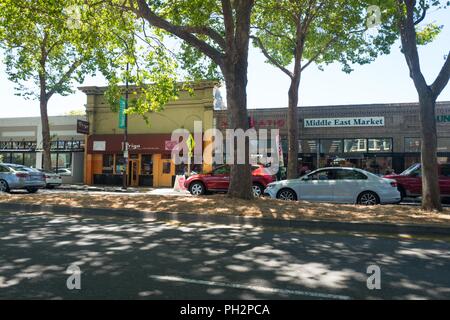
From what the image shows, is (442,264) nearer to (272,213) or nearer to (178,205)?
(272,213)

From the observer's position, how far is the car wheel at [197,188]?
18259 millimetres

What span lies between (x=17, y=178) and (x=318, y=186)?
529 inches

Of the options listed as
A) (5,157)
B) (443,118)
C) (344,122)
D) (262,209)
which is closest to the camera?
(262,209)

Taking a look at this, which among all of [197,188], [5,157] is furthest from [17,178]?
[5,157]

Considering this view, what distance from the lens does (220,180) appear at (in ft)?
59.0

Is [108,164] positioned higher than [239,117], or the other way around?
[239,117]

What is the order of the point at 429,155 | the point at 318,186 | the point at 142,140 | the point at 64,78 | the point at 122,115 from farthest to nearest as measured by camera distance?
the point at 142,140 < the point at 122,115 < the point at 64,78 < the point at 318,186 < the point at 429,155

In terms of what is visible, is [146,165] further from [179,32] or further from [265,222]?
[265,222]

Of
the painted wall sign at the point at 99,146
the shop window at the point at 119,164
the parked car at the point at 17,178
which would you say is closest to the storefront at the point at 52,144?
the painted wall sign at the point at 99,146

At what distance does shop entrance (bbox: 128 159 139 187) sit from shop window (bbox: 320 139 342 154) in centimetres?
1350

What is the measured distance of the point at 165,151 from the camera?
2847cm

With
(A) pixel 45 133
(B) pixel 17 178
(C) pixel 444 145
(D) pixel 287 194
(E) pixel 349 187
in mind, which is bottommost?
(D) pixel 287 194
